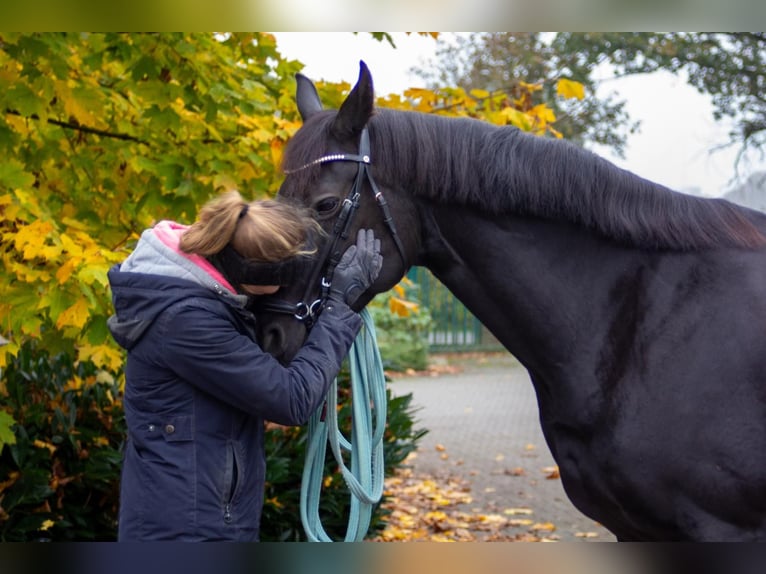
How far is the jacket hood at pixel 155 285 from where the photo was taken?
1995mm

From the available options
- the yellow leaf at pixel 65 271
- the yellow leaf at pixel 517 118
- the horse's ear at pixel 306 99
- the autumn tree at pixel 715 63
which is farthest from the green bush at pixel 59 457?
the autumn tree at pixel 715 63

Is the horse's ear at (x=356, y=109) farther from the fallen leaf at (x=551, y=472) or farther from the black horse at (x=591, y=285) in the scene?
the fallen leaf at (x=551, y=472)

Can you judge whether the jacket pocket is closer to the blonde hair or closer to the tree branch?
the blonde hair

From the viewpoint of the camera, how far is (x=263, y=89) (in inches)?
151

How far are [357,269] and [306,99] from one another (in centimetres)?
68

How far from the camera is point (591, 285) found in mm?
2287

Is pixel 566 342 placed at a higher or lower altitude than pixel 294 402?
higher

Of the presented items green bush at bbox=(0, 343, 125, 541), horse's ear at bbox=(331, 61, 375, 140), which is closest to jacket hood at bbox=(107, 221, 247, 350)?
horse's ear at bbox=(331, 61, 375, 140)

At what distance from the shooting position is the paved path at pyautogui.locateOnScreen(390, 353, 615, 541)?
6.53 meters

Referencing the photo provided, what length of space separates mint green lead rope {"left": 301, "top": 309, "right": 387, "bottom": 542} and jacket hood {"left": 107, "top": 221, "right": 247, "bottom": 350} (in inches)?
21.3

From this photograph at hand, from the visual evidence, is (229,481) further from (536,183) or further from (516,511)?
(516,511)
